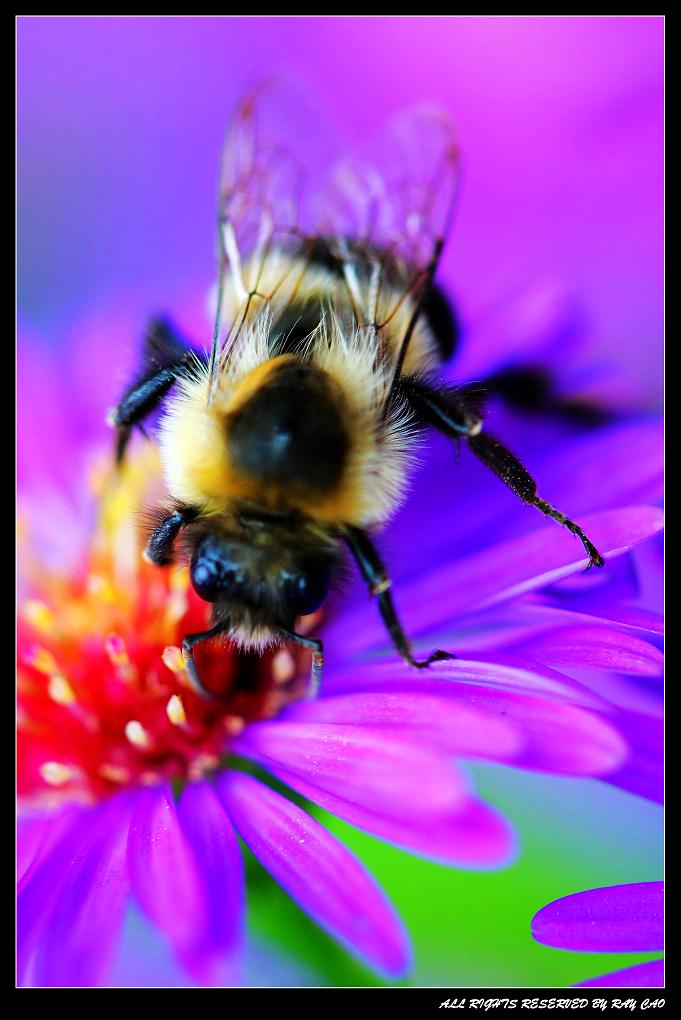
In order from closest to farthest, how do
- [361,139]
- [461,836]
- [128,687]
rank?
[461,836] < [128,687] < [361,139]

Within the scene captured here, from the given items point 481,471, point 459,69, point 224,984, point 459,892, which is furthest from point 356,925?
point 459,69

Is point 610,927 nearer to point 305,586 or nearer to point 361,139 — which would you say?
point 305,586

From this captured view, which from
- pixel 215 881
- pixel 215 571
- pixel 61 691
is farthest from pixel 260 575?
pixel 61 691

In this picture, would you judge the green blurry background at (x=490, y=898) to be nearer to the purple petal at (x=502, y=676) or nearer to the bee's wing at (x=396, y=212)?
the purple petal at (x=502, y=676)

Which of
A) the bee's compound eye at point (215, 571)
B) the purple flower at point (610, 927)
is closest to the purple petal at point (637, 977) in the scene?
the purple flower at point (610, 927)

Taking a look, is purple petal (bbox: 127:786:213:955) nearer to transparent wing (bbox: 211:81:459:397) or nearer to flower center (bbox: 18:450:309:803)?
flower center (bbox: 18:450:309:803)

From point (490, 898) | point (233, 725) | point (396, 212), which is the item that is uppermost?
point (396, 212)
